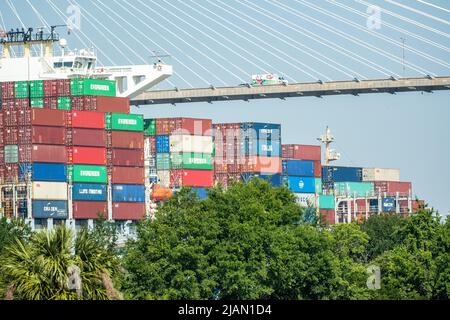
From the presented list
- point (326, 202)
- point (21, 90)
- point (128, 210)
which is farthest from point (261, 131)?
point (21, 90)

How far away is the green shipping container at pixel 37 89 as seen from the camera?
11556cm

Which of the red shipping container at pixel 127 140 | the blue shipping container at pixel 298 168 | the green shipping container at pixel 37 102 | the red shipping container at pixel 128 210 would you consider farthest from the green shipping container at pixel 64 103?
the blue shipping container at pixel 298 168

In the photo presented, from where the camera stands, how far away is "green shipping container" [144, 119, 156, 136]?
126 m

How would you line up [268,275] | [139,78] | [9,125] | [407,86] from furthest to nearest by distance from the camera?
[407,86], [139,78], [9,125], [268,275]

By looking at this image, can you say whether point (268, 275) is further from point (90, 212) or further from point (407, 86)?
point (407, 86)

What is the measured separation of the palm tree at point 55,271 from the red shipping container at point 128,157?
244 feet

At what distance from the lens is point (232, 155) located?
134m

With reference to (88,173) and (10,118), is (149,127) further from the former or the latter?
(10,118)

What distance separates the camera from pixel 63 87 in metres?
116

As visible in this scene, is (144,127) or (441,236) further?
(144,127)

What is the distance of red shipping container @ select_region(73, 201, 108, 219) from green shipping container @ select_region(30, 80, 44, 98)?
9550 millimetres
